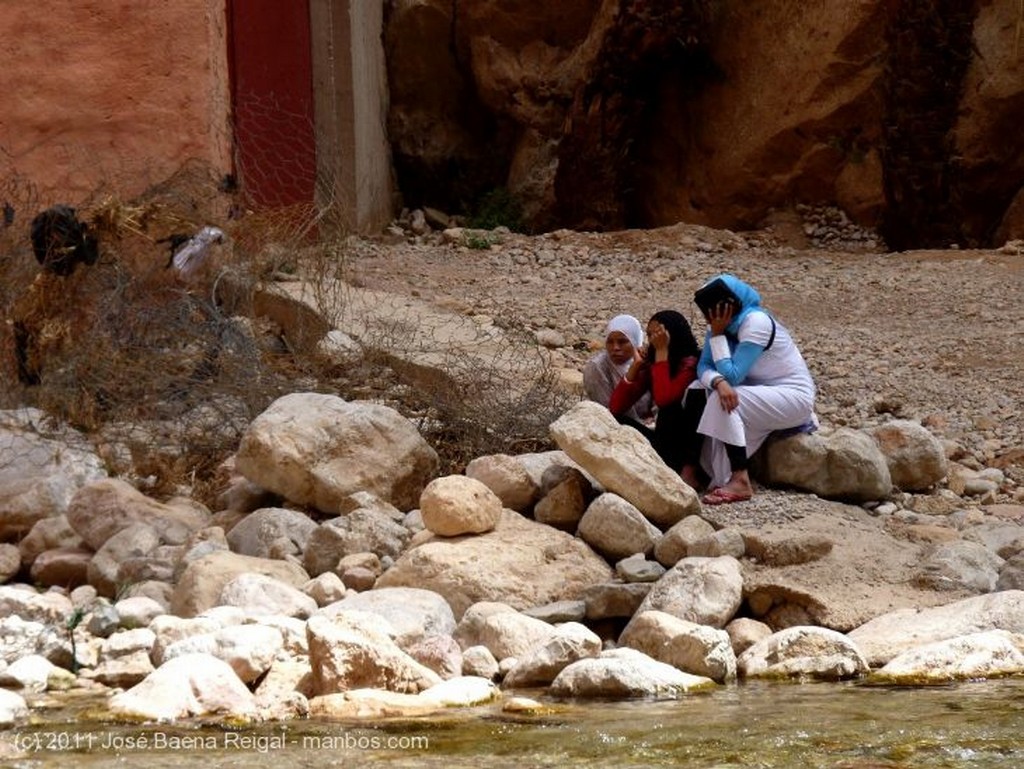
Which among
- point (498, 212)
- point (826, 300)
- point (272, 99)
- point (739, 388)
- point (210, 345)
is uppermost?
point (272, 99)

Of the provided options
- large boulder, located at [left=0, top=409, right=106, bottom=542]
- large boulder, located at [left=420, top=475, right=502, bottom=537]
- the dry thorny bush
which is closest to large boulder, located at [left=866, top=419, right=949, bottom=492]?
the dry thorny bush

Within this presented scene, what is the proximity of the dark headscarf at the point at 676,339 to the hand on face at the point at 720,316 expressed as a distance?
24cm

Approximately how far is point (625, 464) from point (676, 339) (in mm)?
1024

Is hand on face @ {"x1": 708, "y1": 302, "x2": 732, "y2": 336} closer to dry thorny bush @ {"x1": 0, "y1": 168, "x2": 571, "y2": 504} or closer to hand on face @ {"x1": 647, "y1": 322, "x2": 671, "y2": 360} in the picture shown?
hand on face @ {"x1": 647, "y1": 322, "x2": 671, "y2": 360}

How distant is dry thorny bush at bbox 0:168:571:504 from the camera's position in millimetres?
7250

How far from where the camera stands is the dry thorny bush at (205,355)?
725 centimetres

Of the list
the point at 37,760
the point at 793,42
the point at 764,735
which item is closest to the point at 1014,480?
the point at 764,735

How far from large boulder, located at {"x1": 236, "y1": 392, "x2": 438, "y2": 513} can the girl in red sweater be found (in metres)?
0.89

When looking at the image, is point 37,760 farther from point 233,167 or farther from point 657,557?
point 233,167

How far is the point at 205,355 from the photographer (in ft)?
25.4

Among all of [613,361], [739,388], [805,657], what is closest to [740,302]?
[739,388]

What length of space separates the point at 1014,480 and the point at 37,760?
16.3ft

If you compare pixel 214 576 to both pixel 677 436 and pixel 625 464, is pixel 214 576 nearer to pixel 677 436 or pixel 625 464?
pixel 625 464

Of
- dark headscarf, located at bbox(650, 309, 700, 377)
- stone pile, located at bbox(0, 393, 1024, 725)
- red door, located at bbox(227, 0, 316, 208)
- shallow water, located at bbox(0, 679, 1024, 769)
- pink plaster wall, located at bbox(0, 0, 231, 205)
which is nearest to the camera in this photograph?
shallow water, located at bbox(0, 679, 1024, 769)
